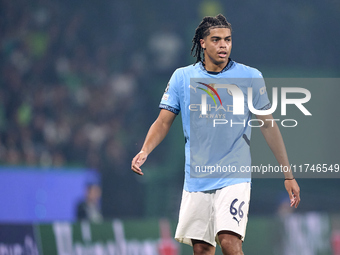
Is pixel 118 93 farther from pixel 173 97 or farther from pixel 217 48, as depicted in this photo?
pixel 217 48

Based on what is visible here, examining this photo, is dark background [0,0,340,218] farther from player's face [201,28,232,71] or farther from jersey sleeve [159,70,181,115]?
player's face [201,28,232,71]

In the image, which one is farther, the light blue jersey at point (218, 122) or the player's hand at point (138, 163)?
the light blue jersey at point (218, 122)

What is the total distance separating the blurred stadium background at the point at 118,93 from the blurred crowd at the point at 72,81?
0.02 metres

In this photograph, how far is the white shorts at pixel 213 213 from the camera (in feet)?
14.3

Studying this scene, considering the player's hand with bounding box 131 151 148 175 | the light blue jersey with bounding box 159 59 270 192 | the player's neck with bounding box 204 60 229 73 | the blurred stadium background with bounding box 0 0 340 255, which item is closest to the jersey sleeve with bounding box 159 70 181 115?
the light blue jersey with bounding box 159 59 270 192

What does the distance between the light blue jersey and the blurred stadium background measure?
477 centimetres

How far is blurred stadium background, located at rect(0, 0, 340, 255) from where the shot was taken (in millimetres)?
10234

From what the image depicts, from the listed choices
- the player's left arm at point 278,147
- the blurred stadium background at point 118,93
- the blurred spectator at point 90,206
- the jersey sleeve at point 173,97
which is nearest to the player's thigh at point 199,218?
the player's left arm at point 278,147

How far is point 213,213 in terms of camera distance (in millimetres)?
4527

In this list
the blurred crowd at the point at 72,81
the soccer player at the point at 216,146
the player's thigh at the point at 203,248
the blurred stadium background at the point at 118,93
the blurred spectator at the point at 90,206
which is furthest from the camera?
the blurred crowd at the point at 72,81

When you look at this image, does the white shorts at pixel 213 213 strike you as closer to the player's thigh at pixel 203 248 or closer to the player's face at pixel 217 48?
the player's thigh at pixel 203 248

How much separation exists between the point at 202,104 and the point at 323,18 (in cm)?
1005

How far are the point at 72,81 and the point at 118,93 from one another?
1.03 metres

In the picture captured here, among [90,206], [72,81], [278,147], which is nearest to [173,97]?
[278,147]
